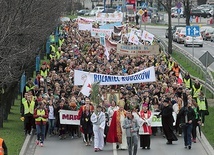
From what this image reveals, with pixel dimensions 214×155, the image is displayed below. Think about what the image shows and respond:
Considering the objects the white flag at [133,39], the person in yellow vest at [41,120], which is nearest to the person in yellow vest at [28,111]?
the person in yellow vest at [41,120]

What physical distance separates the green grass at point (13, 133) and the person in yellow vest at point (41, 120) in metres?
0.61

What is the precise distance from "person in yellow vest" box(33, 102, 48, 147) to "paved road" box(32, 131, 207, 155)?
0.34m

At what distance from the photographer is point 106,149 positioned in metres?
24.8

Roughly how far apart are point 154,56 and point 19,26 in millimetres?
18551

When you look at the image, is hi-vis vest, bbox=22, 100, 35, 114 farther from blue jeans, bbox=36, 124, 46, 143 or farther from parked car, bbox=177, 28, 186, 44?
parked car, bbox=177, 28, 186, 44

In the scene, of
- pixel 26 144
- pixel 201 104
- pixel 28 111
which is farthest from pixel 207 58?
pixel 26 144

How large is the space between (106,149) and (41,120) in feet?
7.33

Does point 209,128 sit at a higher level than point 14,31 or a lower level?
lower

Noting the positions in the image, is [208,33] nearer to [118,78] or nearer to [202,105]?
[118,78]

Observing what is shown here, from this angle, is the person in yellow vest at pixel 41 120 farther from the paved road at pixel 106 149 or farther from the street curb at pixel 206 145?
the street curb at pixel 206 145

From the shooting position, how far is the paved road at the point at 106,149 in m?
24.0

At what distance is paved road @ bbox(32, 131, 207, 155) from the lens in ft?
78.9

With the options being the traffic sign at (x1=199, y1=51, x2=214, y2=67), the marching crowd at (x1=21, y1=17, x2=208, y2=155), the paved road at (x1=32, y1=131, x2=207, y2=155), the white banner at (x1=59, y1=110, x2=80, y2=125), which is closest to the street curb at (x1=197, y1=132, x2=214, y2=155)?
the paved road at (x1=32, y1=131, x2=207, y2=155)

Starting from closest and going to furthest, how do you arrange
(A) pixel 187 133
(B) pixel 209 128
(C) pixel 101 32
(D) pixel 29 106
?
(A) pixel 187 133, (D) pixel 29 106, (B) pixel 209 128, (C) pixel 101 32
